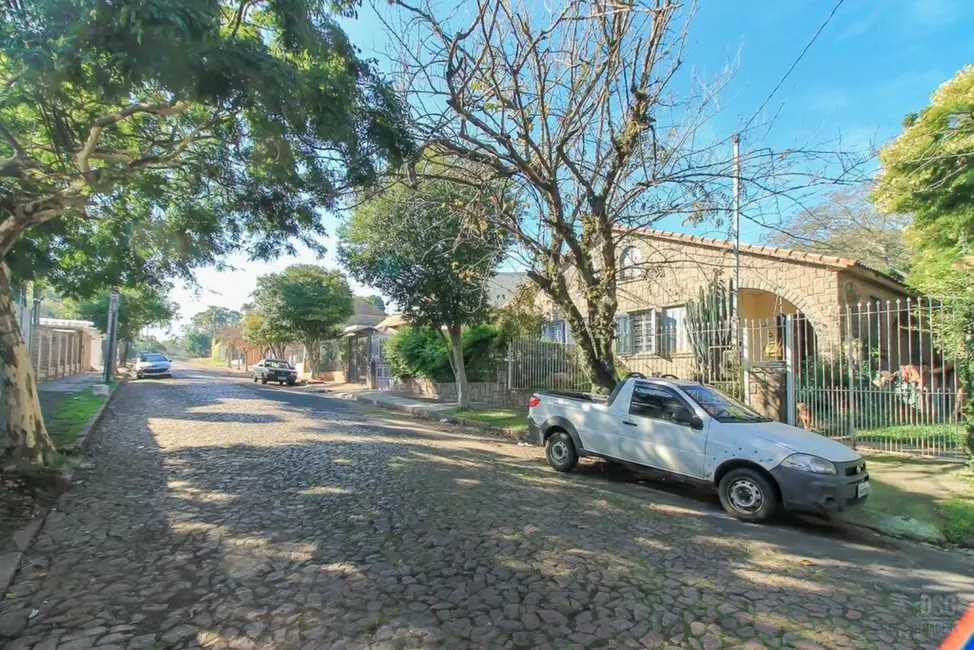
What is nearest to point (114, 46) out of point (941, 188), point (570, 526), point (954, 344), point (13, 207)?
point (13, 207)

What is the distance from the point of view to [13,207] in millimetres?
6730

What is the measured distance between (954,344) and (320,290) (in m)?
28.1

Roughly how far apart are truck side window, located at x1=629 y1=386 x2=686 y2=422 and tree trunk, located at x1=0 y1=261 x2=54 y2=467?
7474 millimetres

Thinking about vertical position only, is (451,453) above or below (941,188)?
below

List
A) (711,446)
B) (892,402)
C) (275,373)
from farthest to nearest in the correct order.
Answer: (275,373), (892,402), (711,446)

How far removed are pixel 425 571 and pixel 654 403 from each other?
4.21 metres

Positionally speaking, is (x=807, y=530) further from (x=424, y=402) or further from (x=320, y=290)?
(x=320, y=290)

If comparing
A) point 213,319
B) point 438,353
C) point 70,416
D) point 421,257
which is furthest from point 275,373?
point 213,319

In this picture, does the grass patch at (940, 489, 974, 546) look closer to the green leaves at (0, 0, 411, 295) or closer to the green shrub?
the green leaves at (0, 0, 411, 295)

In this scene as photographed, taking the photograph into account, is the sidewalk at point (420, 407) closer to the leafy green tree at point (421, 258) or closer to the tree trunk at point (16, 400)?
the leafy green tree at point (421, 258)

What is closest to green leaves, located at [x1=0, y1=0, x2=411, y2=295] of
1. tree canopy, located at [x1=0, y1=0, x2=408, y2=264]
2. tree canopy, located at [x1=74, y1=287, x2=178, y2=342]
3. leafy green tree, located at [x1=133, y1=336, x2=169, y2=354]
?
tree canopy, located at [x1=0, y1=0, x2=408, y2=264]

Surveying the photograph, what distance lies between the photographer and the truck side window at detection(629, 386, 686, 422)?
23.3 feet

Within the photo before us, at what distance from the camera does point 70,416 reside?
11984 millimetres

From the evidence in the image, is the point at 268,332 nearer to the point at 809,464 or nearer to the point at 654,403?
the point at 654,403
